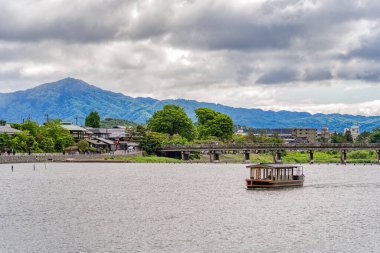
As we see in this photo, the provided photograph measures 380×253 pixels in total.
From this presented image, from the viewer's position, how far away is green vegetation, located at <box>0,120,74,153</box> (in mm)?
153000

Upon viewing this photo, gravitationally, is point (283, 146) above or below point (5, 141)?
below

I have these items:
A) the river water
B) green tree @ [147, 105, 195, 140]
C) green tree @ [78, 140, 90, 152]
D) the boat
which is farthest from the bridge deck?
the boat

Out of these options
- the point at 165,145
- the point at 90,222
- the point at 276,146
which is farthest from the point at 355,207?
the point at 165,145

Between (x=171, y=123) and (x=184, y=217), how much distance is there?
464 feet

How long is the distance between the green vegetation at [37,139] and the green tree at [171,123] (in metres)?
29.3

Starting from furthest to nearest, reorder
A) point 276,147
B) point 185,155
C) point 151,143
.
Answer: point 185,155 → point 151,143 → point 276,147

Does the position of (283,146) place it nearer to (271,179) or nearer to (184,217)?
(271,179)

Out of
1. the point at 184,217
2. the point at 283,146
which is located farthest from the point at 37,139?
the point at 184,217

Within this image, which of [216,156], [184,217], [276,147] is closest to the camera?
[184,217]

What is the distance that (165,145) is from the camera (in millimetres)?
176500

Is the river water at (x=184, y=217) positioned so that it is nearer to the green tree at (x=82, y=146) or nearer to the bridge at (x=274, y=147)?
the bridge at (x=274, y=147)

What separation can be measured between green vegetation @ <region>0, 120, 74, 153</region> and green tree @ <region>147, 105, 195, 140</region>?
29.3 m

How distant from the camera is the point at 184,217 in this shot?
55469mm

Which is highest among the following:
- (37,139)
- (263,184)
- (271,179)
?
(37,139)
